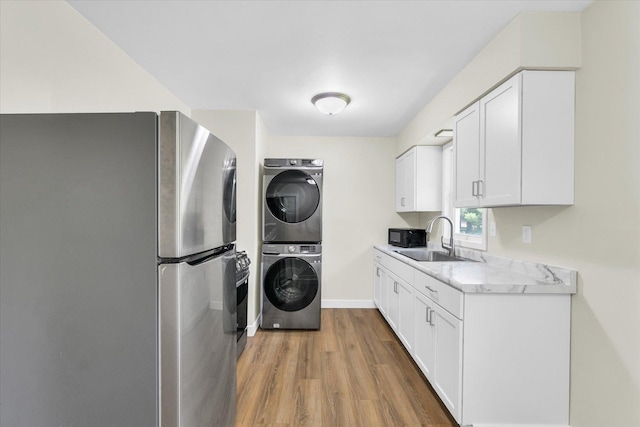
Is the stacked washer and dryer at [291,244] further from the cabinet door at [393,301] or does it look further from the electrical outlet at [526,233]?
the electrical outlet at [526,233]

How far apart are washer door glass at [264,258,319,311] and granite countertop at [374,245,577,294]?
1.44 m

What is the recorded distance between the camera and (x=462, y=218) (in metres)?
3.15

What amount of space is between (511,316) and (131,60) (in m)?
2.90

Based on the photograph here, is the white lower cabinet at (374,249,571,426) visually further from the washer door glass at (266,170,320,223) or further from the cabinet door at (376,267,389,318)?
the washer door glass at (266,170,320,223)

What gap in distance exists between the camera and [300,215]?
353 cm

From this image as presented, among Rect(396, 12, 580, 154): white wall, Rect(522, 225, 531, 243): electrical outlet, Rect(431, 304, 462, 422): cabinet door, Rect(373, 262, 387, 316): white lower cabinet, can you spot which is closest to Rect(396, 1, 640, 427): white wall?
Rect(396, 12, 580, 154): white wall

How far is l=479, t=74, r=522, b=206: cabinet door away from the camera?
1.73m

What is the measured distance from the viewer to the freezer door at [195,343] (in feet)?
3.31

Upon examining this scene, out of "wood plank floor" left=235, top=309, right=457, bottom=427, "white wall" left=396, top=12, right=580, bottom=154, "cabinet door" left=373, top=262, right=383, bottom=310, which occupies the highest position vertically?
"white wall" left=396, top=12, right=580, bottom=154

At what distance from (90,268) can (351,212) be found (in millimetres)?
3513

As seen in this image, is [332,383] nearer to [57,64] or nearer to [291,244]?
[291,244]

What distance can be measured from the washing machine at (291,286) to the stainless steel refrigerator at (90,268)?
2416 millimetres

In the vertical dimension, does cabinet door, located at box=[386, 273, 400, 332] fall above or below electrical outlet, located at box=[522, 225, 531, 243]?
below

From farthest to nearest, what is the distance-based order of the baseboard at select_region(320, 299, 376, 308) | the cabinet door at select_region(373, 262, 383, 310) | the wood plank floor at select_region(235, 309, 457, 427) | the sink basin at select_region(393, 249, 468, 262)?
1. the baseboard at select_region(320, 299, 376, 308)
2. the cabinet door at select_region(373, 262, 383, 310)
3. the sink basin at select_region(393, 249, 468, 262)
4. the wood plank floor at select_region(235, 309, 457, 427)
